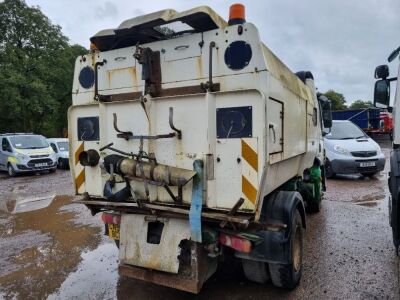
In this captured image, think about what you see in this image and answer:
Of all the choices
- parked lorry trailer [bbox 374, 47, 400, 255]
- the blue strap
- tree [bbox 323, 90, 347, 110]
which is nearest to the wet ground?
parked lorry trailer [bbox 374, 47, 400, 255]

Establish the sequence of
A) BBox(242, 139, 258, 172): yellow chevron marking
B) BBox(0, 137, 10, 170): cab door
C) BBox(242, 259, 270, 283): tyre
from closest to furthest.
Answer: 1. BBox(242, 139, 258, 172): yellow chevron marking
2. BBox(242, 259, 270, 283): tyre
3. BBox(0, 137, 10, 170): cab door

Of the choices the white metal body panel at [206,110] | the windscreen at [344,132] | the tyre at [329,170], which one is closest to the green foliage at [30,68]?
the windscreen at [344,132]

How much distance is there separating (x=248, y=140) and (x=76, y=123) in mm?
2178

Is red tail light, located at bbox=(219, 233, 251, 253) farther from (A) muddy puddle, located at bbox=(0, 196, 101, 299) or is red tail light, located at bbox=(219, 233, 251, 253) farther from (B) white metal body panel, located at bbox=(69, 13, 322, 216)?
(A) muddy puddle, located at bbox=(0, 196, 101, 299)

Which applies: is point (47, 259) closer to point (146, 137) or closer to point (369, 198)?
point (146, 137)

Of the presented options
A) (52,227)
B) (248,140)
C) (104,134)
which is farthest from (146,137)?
(52,227)

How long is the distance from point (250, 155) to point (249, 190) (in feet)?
1.04

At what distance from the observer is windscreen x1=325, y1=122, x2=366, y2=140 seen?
1187 centimetres

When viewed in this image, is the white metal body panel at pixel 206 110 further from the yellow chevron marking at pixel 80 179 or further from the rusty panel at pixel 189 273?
the rusty panel at pixel 189 273

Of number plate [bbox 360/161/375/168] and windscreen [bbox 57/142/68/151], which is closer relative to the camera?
number plate [bbox 360/161/375/168]

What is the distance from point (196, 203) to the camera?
319 centimetres

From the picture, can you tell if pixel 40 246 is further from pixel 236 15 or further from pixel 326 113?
pixel 326 113

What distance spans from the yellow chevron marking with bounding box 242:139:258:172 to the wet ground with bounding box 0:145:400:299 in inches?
64.2

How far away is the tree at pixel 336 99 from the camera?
65.6m
